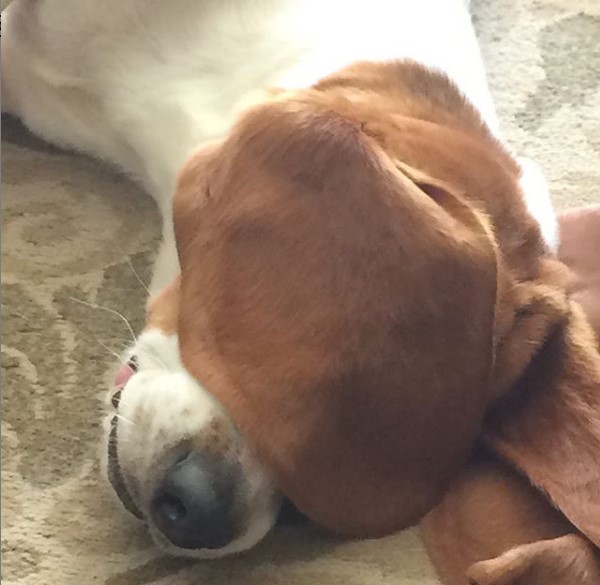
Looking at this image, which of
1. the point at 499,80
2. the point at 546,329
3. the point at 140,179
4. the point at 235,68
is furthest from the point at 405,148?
the point at 499,80

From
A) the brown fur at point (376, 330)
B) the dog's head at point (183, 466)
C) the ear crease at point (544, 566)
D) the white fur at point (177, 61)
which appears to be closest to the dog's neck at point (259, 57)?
the white fur at point (177, 61)

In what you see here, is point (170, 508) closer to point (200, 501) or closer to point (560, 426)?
point (200, 501)

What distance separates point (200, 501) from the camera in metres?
0.94

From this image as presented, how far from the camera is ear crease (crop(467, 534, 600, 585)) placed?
3.02ft

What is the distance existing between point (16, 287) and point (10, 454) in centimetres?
19

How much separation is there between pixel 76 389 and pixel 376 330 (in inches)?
13.2

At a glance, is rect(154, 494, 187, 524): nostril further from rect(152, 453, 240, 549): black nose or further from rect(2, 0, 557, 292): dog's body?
rect(2, 0, 557, 292): dog's body

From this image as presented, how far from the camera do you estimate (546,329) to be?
1.02 meters

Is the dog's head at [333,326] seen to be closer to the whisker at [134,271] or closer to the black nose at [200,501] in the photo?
the black nose at [200,501]

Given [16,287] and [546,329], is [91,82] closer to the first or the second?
[16,287]

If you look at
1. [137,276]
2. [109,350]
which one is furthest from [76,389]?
[137,276]

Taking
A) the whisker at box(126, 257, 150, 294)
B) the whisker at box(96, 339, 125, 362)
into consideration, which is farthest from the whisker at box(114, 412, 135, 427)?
the whisker at box(126, 257, 150, 294)

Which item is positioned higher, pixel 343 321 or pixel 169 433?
pixel 343 321

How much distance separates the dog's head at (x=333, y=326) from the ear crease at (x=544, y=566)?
9 cm
